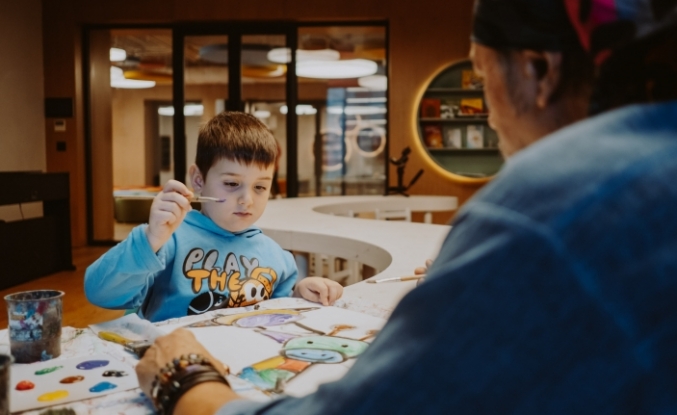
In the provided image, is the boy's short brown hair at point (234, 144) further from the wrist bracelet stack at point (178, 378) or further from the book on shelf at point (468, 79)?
the book on shelf at point (468, 79)

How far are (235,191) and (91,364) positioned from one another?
2.36 feet

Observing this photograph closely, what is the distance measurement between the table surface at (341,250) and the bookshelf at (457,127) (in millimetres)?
3046

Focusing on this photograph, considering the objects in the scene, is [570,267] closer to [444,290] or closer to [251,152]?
[444,290]

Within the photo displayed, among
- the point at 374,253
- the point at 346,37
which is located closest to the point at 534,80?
the point at 374,253

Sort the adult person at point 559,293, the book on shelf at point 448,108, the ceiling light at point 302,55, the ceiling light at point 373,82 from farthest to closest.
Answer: the ceiling light at point 373,82 → the ceiling light at point 302,55 → the book on shelf at point 448,108 → the adult person at point 559,293

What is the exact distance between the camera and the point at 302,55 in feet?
23.0

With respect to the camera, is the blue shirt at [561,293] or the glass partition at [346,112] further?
the glass partition at [346,112]

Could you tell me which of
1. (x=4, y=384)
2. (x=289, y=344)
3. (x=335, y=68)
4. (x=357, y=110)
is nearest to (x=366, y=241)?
(x=289, y=344)

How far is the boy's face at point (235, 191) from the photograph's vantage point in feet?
4.95

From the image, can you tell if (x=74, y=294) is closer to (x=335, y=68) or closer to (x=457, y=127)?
(x=335, y=68)

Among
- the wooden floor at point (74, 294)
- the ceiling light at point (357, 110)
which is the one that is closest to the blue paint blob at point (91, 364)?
the wooden floor at point (74, 294)

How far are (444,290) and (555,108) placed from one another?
20 centimetres

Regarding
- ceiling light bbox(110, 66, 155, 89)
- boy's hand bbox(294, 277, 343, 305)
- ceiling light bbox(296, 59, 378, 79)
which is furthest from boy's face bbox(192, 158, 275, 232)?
ceiling light bbox(110, 66, 155, 89)

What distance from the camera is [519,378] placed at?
0.36 metres
